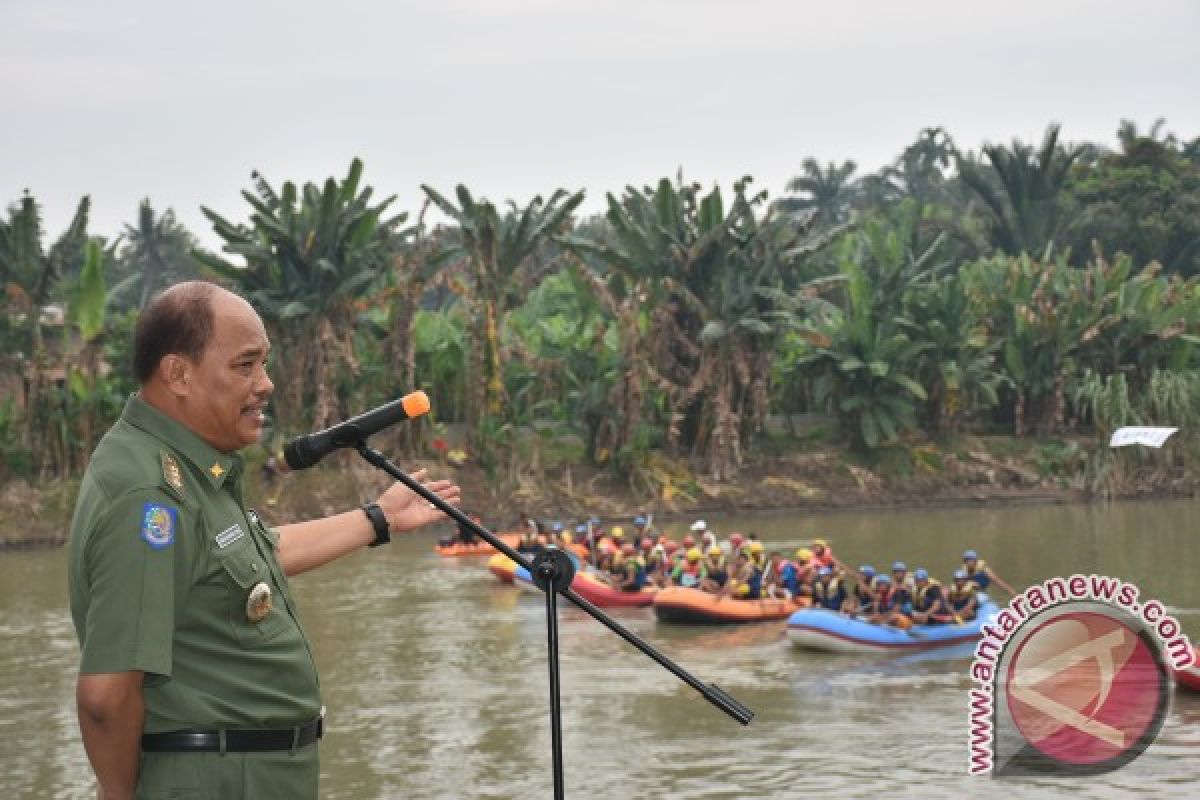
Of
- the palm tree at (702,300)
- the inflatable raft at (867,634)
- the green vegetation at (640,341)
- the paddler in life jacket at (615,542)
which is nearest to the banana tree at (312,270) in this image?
the green vegetation at (640,341)

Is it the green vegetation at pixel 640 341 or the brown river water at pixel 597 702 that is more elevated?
the green vegetation at pixel 640 341

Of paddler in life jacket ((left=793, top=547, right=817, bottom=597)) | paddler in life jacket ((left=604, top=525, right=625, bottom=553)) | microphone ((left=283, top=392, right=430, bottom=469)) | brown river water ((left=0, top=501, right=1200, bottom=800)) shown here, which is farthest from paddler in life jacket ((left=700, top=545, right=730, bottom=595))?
microphone ((left=283, top=392, right=430, bottom=469))

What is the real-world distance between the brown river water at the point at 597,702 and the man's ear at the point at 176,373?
27.3 feet

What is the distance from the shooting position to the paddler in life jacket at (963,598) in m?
17.5

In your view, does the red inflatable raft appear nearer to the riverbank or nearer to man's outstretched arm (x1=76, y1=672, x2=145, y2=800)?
the riverbank

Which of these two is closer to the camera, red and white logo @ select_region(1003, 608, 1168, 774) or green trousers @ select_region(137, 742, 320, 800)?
green trousers @ select_region(137, 742, 320, 800)

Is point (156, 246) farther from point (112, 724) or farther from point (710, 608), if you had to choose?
point (112, 724)

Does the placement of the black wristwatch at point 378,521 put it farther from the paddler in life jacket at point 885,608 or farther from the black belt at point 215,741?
the paddler in life jacket at point 885,608

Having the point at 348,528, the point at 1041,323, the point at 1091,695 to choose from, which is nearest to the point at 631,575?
the point at 1091,695

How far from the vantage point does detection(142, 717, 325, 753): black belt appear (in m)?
2.96

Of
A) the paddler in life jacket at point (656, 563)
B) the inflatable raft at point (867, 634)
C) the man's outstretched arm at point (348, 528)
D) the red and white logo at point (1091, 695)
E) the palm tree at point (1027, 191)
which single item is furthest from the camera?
the palm tree at point (1027, 191)

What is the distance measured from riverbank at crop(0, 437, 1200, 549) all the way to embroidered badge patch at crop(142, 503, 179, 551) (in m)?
27.9

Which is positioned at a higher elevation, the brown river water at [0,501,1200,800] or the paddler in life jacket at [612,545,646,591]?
the paddler in life jacket at [612,545,646,591]

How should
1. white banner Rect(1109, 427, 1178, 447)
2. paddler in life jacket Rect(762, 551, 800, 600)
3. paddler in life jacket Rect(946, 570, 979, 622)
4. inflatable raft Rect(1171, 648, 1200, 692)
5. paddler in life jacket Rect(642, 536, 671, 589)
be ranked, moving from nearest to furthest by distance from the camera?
inflatable raft Rect(1171, 648, 1200, 692)
paddler in life jacket Rect(946, 570, 979, 622)
paddler in life jacket Rect(762, 551, 800, 600)
paddler in life jacket Rect(642, 536, 671, 589)
white banner Rect(1109, 427, 1178, 447)
